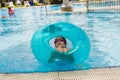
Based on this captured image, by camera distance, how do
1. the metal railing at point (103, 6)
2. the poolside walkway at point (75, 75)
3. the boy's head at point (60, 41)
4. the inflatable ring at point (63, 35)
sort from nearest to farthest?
1. the poolside walkway at point (75, 75)
2. the inflatable ring at point (63, 35)
3. the boy's head at point (60, 41)
4. the metal railing at point (103, 6)

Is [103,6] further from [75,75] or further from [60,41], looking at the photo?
[75,75]

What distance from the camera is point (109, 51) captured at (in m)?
8.20

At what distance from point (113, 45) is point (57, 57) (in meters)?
2.97

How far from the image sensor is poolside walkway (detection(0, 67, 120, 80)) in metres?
5.30

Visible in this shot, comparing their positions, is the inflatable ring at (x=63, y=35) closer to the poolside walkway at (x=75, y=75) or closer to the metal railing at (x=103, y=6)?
the poolside walkway at (x=75, y=75)

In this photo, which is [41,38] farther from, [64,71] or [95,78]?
[95,78]

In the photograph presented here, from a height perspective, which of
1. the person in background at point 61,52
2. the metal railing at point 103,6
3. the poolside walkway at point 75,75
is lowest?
the metal railing at point 103,6

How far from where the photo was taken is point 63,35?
616 cm

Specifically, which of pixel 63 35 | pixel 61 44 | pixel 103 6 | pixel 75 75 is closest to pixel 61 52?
pixel 61 44

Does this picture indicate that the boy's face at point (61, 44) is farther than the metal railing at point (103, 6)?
No

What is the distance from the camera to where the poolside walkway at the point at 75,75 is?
5297 mm

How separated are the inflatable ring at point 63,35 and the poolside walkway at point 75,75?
1.94 feet

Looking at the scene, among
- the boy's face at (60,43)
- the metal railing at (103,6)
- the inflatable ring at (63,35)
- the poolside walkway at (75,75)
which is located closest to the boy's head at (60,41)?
the boy's face at (60,43)

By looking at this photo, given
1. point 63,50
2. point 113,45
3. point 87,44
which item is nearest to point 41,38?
point 63,50
